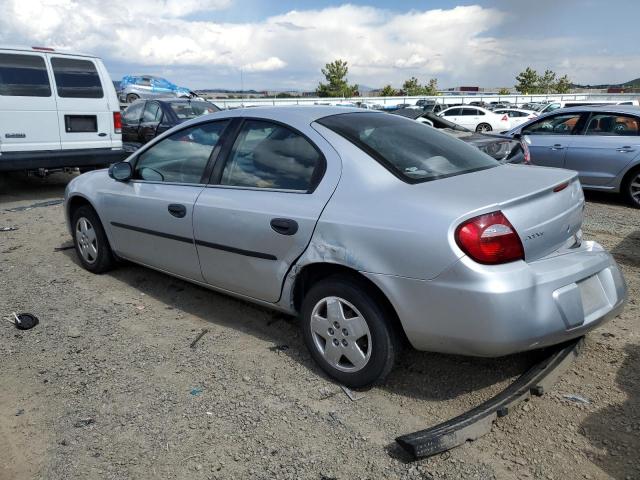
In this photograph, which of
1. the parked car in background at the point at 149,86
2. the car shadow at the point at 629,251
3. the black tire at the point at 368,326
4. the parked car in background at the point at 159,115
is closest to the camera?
the black tire at the point at 368,326

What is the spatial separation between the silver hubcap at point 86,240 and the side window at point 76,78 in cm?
404

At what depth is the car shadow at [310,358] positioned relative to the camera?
316 cm

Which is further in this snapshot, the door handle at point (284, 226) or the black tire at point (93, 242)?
the black tire at point (93, 242)

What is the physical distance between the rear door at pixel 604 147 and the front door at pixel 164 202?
6.66m

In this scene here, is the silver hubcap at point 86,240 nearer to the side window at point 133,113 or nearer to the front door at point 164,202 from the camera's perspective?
the front door at point 164,202

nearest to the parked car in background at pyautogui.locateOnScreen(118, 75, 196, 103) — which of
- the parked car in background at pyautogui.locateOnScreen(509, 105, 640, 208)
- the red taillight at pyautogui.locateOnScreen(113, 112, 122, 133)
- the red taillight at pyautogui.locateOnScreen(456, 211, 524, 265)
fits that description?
the red taillight at pyautogui.locateOnScreen(113, 112, 122, 133)

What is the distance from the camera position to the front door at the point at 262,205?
3.13m

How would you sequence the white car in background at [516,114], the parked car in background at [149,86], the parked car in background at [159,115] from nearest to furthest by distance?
the parked car in background at [159,115] → the white car in background at [516,114] → the parked car in background at [149,86]

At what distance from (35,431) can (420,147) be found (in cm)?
271

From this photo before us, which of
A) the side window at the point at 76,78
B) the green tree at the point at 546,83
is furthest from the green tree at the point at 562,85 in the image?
the side window at the point at 76,78

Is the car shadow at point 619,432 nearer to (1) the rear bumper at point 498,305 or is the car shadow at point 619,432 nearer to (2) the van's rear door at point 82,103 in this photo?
(1) the rear bumper at point 498,305

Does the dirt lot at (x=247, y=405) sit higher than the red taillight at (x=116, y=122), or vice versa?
the red taillight at (x=116, y=122)

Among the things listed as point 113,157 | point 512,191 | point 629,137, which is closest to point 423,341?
point 512,191

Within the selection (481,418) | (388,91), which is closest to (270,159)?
(481,418)
